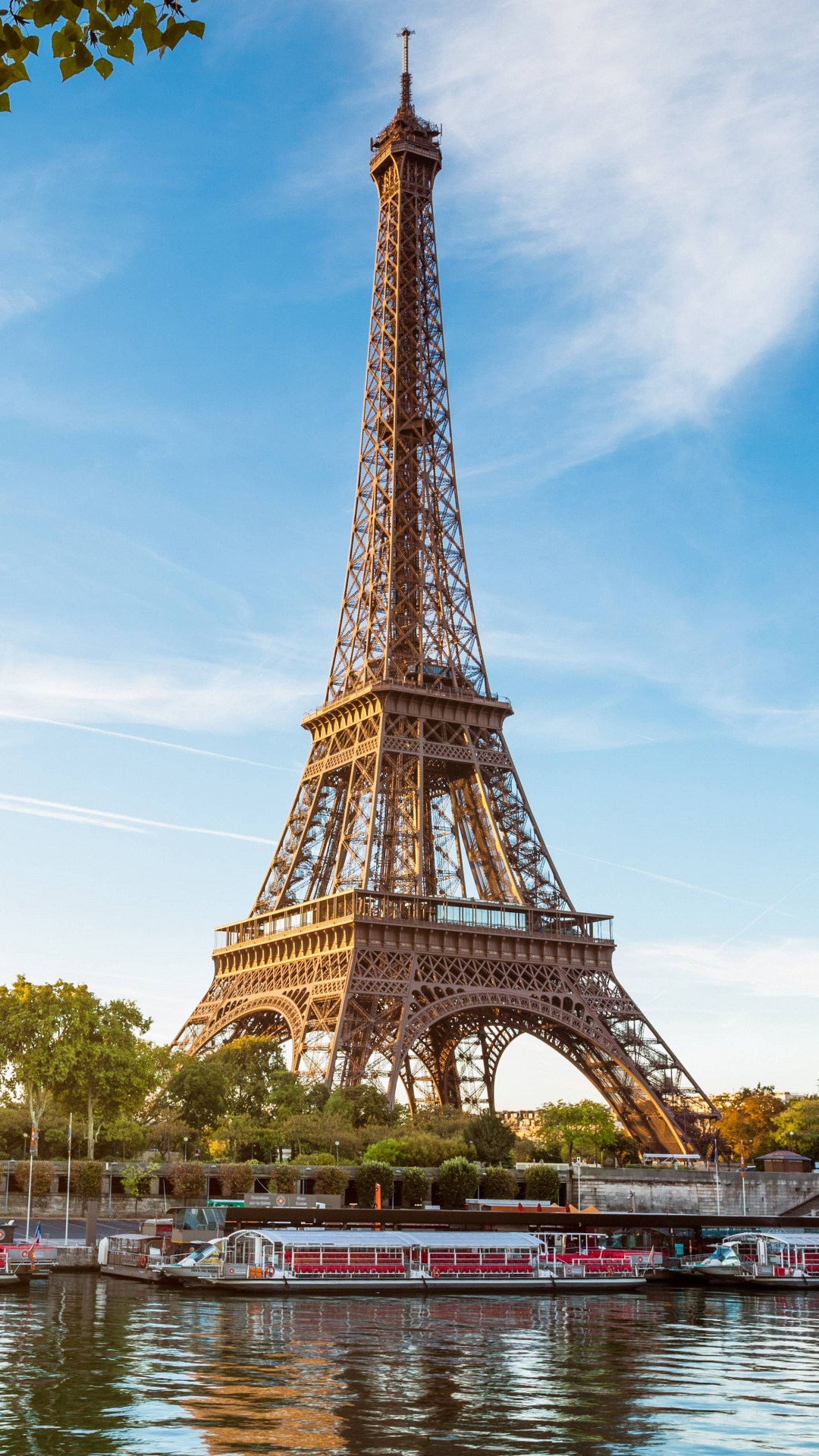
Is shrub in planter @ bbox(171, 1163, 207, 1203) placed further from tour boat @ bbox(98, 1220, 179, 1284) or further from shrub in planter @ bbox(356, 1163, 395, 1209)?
shrub in planter @ bbox(356, 1163, 395, 1209)

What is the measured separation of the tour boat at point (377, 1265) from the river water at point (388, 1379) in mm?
3901

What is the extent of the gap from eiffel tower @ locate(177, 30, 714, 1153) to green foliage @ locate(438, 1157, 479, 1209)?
5437 mm

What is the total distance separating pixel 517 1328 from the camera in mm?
41375

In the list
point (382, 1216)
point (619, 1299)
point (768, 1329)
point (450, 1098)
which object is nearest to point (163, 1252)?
point (382, 1216)

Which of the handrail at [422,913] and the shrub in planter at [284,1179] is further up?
the handrail at [422,913]

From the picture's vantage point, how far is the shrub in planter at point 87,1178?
2584 inches

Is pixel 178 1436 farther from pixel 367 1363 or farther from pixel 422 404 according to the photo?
pixel 422 404

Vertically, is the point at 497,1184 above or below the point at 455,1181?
below

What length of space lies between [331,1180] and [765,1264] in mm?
19440

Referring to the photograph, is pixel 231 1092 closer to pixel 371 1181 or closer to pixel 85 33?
pixel 371 1181

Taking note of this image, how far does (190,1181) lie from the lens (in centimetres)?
6631

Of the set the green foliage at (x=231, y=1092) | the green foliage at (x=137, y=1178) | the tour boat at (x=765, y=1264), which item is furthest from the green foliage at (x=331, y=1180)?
the tour boat at (x=765, y=1264)

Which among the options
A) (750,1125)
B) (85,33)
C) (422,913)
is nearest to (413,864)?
(422,913)

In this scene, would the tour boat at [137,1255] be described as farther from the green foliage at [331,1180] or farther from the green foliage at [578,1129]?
the green foliage at [578,1129]
